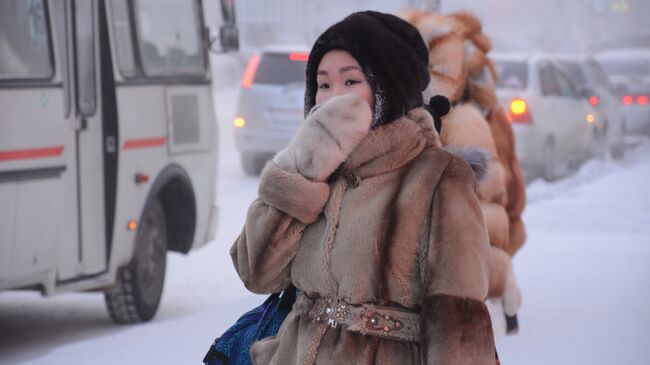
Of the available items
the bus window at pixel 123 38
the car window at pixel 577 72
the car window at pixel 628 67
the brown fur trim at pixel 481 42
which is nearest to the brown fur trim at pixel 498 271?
the brown fur trim at pixel 481 42

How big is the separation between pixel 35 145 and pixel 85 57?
0.91 metres

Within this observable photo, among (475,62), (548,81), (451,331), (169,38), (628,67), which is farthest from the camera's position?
(628,67)

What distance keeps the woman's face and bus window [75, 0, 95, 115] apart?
14.7 feet

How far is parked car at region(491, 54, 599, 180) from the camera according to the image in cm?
1611

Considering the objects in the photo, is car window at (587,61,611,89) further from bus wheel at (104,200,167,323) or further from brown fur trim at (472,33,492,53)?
brown fur trim at (472,33,492,53)

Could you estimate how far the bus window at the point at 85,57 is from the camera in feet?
24.2

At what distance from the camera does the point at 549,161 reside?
17.1m

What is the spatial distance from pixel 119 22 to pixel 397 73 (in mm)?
5313

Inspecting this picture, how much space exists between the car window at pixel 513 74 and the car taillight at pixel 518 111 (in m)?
0.34

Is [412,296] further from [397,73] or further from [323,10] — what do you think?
[323,10]

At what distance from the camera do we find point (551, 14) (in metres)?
64.9

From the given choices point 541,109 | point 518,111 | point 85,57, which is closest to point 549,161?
point 541,109

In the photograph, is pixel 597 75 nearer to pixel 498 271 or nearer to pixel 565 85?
pixel 565 85

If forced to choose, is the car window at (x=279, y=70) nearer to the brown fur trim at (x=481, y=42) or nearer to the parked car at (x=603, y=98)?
the parked car at (x=603, y=98)
